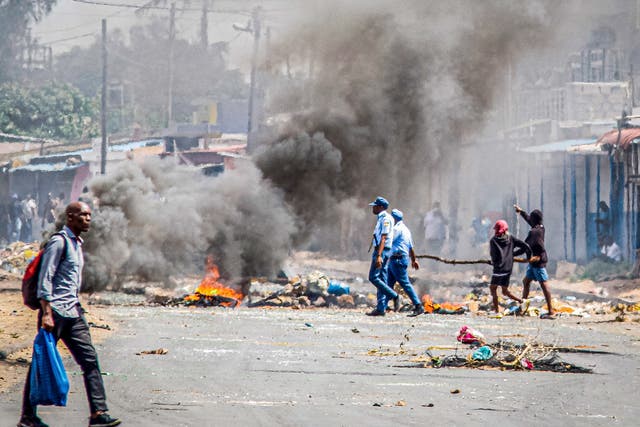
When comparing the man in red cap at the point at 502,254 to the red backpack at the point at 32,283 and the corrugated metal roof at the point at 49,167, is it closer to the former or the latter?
the red backpack at the point at 32,283

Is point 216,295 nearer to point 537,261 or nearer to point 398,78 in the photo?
point 537,261

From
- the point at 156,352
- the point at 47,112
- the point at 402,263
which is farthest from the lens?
the point at 47,112

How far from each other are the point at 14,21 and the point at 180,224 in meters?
46.1

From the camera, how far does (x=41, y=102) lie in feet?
196

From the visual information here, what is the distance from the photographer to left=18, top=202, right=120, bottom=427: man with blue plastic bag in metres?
7.27

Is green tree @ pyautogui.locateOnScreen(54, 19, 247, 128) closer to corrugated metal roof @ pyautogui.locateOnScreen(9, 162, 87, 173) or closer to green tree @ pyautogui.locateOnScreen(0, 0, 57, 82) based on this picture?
green tree @ pyautogui.locateOnScreen(0, 0, 57, 82)

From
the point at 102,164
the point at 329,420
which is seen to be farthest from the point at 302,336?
the point at 102,164

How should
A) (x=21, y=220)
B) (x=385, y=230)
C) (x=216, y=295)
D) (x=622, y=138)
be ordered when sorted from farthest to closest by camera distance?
(x=21, y=220), (x=622, y=138), (x=216, y=295), (x=385, y=230)

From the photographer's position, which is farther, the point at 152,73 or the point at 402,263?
the point at 152,73

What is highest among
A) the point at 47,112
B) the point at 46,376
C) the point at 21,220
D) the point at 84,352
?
the point at 47,112

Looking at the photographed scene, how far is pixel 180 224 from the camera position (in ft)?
73.7

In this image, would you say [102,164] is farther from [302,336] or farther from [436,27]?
[302,336]

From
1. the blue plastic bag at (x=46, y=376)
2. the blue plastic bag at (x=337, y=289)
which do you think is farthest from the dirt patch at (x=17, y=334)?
the blue plastic bag at (x=337, y=289)

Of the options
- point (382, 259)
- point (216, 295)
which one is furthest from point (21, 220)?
point (382, 259)
